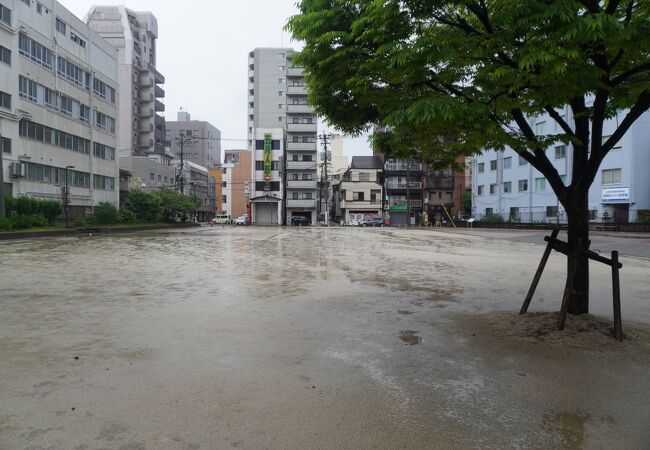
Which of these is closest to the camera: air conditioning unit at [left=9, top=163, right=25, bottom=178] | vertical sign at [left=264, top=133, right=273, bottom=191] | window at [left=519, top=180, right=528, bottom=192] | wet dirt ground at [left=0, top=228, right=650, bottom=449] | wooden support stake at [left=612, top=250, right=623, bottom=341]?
wet dirt ground at [left=0, top=228, right=650, bottom=449]

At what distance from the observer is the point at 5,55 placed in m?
34.7

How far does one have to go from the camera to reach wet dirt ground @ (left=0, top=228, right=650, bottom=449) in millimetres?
3545

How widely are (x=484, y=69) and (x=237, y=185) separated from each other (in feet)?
272

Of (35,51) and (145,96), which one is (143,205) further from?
(145,96)

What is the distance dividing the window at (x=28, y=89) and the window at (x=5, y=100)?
159 centimetres

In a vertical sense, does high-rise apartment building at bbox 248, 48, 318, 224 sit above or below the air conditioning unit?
above

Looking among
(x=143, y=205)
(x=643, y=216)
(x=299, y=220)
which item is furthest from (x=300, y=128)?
(x=643, y=216)

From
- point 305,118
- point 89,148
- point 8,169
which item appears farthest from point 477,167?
point 8,169

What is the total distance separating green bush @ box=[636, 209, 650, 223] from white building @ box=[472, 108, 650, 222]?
1.70m

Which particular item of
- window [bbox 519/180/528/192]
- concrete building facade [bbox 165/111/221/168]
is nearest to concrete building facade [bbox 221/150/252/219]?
concrete building facade [bbox 165/111/221/168]

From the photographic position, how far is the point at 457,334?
255 inches

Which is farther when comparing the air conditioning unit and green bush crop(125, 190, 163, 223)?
green bush crop(125, 190, 163, 223)

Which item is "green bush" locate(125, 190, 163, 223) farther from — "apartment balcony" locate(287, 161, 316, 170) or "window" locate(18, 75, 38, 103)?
"apartment balcony" locate(287, 161, 316, 170)

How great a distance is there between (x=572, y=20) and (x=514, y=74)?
1024mm
